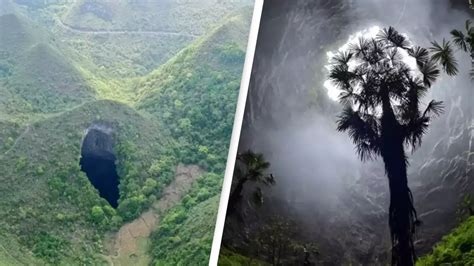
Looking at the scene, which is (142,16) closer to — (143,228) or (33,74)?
(33,74)

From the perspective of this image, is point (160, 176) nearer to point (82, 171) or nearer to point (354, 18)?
point (82, 171)

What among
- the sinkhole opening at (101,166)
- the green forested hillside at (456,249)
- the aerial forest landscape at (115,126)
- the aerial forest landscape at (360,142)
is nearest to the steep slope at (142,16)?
the aerial forest landscape at (115,126)

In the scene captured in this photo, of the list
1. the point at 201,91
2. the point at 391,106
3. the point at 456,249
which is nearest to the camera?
the point at 456,249

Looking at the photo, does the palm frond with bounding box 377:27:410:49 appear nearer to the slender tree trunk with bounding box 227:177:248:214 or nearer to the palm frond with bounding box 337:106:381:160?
the palm frond with bounding box 337:106:381:160

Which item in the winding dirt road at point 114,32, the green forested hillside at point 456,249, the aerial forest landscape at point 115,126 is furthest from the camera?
the winding dirt road at point 114,32

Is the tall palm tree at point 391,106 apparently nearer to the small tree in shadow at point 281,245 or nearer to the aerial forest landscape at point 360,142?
the aerial forest landscape at point 360,142

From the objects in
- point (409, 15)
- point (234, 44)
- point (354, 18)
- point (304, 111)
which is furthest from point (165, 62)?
point (409, 15)

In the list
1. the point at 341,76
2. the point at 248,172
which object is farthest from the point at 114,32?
the point at 341,76

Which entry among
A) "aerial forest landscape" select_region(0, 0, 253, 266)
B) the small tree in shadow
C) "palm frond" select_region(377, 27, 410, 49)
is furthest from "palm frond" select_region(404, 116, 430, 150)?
"aerial forest landscape" select_region(0, 0, 253, 266)
